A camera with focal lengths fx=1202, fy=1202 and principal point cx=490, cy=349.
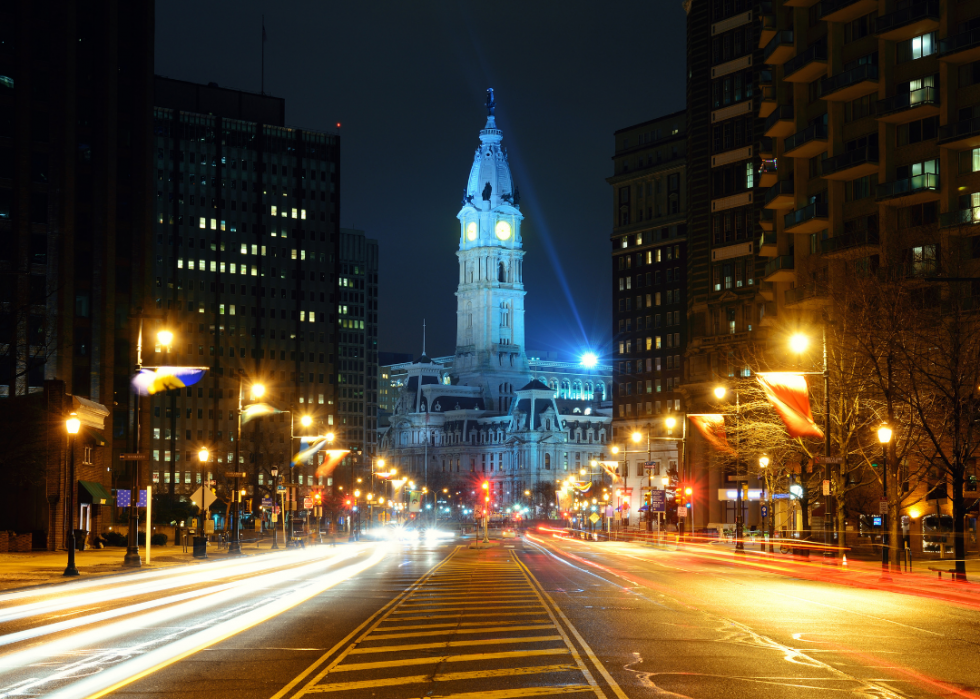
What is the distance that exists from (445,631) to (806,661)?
7.05 meters

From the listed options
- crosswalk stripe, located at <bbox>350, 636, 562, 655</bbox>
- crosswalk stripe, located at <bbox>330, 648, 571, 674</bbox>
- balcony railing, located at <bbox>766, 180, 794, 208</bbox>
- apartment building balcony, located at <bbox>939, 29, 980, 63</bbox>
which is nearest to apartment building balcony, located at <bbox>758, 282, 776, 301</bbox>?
balcony railing, located at <bbox>766, 180, 794, 208</bbox>

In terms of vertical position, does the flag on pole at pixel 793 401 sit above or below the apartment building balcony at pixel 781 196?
below

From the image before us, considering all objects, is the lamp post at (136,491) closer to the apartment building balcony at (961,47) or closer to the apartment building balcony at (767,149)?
the apartment building balcony at (961,47)

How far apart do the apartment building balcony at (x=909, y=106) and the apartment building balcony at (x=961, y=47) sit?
222 cm

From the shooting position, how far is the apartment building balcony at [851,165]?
71500 mm

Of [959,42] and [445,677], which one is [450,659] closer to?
[445,677]

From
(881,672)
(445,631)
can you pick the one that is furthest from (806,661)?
(445,631)

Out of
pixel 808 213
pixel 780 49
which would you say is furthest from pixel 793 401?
pixel 780 49

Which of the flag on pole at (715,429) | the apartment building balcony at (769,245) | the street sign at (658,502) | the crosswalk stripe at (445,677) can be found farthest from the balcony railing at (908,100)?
the crosswalk stripe at (445,677)

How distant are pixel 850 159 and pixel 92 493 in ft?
160

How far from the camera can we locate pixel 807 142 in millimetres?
76500

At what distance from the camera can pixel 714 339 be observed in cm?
10156

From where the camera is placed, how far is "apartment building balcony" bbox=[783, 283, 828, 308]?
6512 cm

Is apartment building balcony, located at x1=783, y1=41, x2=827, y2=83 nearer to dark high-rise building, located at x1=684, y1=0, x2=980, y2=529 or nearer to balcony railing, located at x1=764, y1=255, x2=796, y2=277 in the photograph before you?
dark high-rise building, located at x1=684, y1=0, x2=980, y2=529
